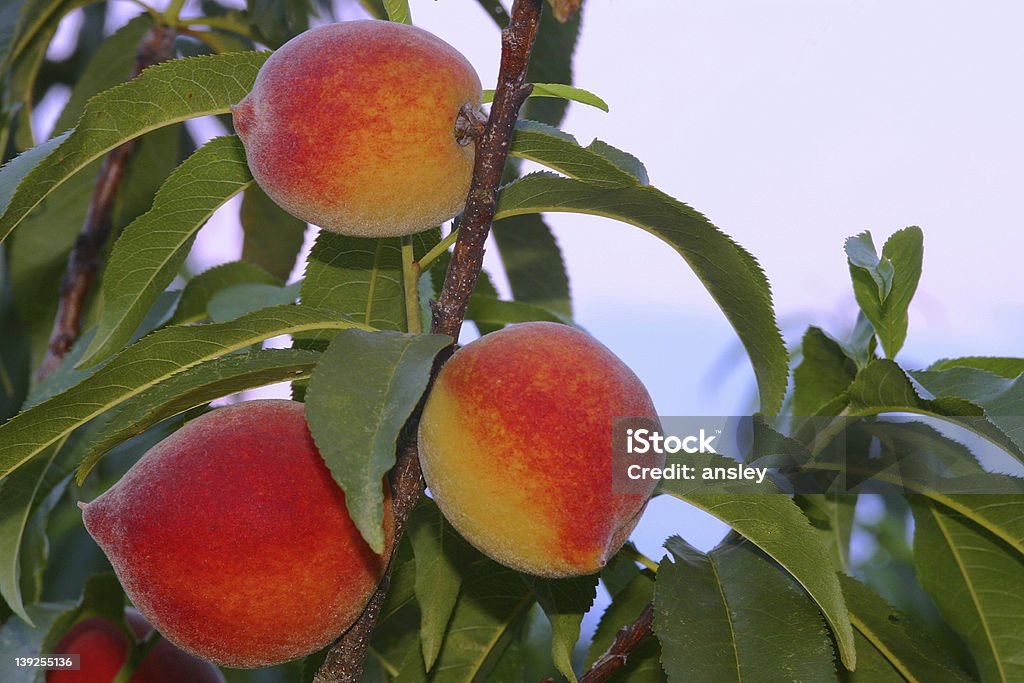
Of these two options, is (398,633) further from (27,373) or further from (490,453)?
(27,373)

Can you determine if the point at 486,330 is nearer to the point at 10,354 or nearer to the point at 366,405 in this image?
the point at 366,405

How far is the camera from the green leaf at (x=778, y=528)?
855mm

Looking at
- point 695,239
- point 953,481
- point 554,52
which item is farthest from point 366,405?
point 554,52

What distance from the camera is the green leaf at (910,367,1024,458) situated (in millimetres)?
932

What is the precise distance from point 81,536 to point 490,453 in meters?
0.99

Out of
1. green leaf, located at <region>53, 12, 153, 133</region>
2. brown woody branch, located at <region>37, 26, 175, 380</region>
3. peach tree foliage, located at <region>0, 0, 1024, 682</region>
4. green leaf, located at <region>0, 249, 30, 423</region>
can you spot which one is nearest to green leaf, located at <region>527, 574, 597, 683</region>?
peach tree foliage, located at <region>0, 0, 1024, 682</region>

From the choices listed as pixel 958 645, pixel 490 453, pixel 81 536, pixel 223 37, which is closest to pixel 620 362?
pixel 490 453

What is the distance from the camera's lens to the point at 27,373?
1717mm

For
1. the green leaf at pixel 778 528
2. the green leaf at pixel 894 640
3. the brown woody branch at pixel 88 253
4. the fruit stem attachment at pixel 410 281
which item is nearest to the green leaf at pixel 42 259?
the brown woody branch at pixel 88 253

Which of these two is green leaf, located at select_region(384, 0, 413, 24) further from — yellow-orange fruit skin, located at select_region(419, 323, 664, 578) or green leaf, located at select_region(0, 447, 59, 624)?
green leaf, located at select_region(0, 447, 59, 624)

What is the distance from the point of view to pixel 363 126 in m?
A: 0.76

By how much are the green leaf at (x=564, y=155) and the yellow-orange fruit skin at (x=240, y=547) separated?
310 millimetres
